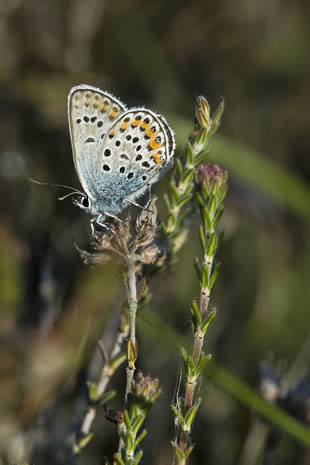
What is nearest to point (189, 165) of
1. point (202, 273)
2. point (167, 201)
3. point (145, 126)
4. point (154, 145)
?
point (167, 201)

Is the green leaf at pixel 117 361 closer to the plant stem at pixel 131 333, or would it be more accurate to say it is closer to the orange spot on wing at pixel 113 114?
the plant stem at pixel 131 333

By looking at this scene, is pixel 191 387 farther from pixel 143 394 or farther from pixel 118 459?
pixel 118 459

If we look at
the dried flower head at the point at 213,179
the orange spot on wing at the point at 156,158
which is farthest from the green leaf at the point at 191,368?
the orange spot on wing at the point at 156,158

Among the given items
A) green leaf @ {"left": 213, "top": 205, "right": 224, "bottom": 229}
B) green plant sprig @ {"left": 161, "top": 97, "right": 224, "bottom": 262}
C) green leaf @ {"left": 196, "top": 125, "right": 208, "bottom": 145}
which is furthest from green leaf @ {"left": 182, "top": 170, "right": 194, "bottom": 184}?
green leaf @ {"left": 213, "top": 205, "right": 224, "bottom": 229}

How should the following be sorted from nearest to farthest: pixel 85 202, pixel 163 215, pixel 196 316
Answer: pixel 196 316 → pixel 163 215 → pixel 85 202

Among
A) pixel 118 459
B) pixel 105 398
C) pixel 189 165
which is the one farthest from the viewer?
pixel 189 165

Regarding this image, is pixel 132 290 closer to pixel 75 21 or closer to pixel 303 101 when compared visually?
pixel 75 21
